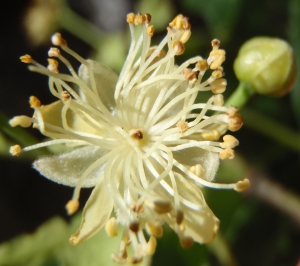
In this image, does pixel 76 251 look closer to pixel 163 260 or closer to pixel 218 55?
pixel 163 260

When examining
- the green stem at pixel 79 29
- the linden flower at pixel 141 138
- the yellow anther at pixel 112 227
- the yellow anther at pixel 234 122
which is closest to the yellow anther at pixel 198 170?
the linden flower at pixel 141 138

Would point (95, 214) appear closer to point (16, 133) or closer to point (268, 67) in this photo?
point (16, 133)

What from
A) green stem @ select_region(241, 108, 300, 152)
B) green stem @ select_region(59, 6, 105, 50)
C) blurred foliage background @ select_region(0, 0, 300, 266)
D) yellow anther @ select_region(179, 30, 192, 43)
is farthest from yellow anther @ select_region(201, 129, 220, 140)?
green stem @ select_region(59, 6, 105, 50)

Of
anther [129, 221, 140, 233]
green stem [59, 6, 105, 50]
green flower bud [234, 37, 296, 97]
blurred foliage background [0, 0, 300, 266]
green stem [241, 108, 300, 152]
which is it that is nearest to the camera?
anther [129, 221, 140, 233]

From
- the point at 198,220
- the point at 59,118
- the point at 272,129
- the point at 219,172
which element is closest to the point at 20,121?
the point at 59,118

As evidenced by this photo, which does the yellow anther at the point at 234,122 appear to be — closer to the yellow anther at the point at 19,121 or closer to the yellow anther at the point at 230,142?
the yellow anther at the point at 230,142

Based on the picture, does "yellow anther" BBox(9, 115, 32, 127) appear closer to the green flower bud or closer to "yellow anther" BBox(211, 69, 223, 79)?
"yellow anther" BBox(211, 69, 223, 79)
